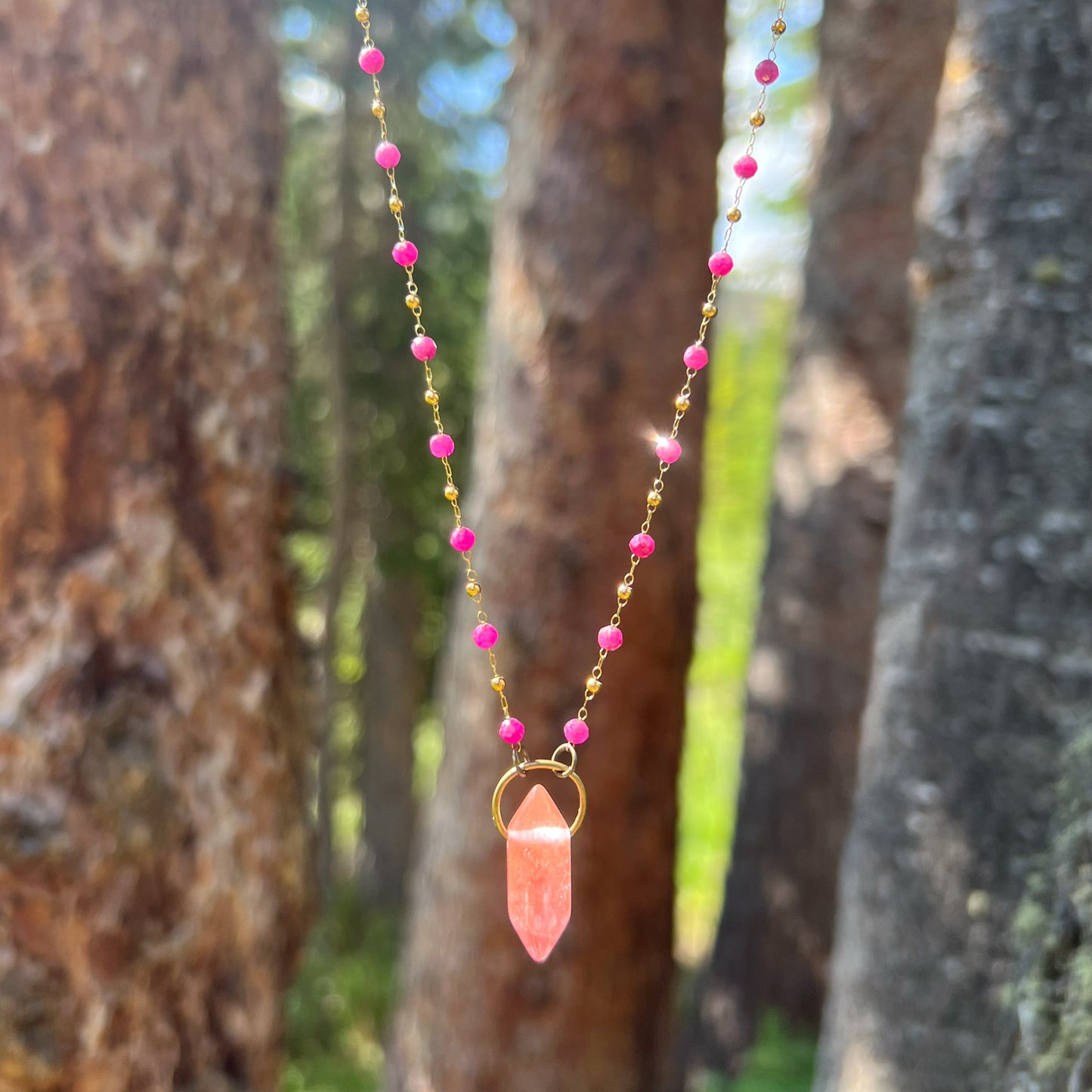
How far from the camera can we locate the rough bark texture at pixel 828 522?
3.38 metres

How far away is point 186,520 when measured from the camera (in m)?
2.01

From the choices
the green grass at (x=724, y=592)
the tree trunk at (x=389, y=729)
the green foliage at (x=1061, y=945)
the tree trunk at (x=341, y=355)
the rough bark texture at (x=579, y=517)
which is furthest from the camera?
the green grass at (x=724, y=592)

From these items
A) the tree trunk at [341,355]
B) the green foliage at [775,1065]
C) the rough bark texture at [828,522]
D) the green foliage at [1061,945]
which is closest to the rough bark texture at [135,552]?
the green foliage at [1061,945]

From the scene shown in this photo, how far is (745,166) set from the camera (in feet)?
5.68

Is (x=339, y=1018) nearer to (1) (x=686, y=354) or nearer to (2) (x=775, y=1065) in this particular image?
(2) (x=775, y=1065)

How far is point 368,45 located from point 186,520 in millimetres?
950

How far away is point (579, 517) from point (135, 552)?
3.41 ft

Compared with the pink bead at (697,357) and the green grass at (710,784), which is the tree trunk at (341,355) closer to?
the green grass at (710,784)

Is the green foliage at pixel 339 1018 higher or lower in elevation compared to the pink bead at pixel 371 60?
lower

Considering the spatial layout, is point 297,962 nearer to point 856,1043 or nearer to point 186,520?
point 186,520

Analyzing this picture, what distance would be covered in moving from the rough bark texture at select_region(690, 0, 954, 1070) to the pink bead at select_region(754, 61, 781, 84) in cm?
181

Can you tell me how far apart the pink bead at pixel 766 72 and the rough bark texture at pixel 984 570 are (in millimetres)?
329

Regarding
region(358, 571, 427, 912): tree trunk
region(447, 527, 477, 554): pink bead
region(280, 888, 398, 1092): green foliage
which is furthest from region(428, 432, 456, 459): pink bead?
region(280, 888, 398, 1092): green foliage

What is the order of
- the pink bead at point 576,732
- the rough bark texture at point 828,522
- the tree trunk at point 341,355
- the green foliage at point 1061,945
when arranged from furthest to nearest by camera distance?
the tree trunk at point 341,355 → the rough bark texture at point 828,522 → the pink bead at point 576,732 → the green foliage at point 1061,945
